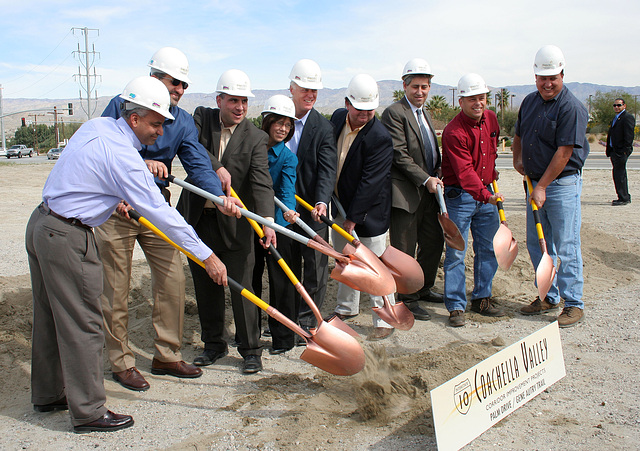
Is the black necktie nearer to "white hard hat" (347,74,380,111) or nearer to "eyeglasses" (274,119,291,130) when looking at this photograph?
"white hard hat" (347,74,380,111)

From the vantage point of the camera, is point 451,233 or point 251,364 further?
point 451,233

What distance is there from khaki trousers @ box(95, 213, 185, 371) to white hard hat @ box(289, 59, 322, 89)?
1.78 metres

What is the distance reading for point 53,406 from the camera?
350 centimetres

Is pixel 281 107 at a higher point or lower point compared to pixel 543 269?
higher

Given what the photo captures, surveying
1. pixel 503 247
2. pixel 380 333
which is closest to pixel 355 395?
pixel 380 333

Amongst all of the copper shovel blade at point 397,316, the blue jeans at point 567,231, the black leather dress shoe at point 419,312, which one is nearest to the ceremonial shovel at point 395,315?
the copper shovel blade at point 397,316

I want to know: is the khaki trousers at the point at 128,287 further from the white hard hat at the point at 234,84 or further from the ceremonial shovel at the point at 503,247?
the ceremonial shovel at the point at 503,247

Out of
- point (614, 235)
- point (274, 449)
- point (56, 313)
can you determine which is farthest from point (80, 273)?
point (614, 235)

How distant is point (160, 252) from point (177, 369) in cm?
87

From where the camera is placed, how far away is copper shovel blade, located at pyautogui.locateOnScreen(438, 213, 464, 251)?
493cm

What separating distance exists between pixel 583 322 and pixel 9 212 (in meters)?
10.3

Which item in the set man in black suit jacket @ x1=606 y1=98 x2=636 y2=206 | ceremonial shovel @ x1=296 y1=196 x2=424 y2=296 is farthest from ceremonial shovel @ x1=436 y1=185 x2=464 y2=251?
man in black suit jacket @ x1=606 y1=98 x2=636 y2=206

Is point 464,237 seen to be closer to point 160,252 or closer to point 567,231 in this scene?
point 567,231

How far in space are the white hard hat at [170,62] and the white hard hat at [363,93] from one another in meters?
1.41
